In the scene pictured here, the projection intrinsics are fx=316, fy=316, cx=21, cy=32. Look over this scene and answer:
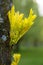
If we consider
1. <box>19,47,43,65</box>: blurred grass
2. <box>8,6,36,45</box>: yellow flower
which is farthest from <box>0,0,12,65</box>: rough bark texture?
<box>19,47,43,65</box>: blurred grass

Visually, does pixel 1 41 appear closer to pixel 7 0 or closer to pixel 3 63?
pixel 3 63

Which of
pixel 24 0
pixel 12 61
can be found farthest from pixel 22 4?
pixel 12 61

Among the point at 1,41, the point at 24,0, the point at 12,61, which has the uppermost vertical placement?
the point at 1,41

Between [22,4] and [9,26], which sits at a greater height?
[9,26]

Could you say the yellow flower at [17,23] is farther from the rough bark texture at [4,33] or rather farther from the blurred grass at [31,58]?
the blurred grass at [31,58]

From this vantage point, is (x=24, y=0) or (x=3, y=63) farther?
(x=24, y=0)

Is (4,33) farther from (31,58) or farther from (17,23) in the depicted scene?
(31,58)

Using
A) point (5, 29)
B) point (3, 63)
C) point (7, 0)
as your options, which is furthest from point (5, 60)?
point (7, 0)
